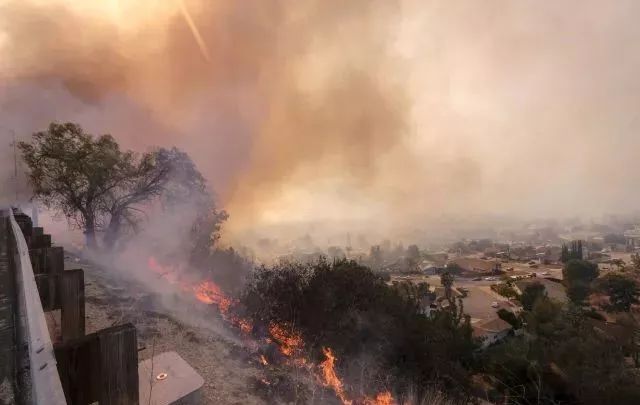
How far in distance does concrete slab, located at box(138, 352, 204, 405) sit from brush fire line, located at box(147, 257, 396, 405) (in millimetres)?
2918

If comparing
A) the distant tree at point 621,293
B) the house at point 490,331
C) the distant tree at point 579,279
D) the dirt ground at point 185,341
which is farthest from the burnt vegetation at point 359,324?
the distant tree at point 579,279

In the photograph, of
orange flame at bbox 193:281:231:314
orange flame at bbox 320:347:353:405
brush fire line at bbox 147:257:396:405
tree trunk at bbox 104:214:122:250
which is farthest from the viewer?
tree trunk at bbox 104:214:122:250

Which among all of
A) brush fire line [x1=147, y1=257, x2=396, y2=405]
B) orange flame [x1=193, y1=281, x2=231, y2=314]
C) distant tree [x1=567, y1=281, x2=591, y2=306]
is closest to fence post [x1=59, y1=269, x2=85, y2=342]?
brush fire line [x1=147, y1=257, x2=396, y2=405]

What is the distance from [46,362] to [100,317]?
326 inches

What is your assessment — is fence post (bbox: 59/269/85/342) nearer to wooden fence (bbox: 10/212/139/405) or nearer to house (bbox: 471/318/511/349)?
wooden fence (bbox: 10/212/139/405)

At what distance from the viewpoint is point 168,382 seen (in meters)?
4.91

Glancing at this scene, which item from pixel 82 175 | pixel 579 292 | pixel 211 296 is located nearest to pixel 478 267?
pixel 579 292

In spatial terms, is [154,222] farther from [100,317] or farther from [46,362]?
[46,362]

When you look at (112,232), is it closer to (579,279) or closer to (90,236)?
(90,236)

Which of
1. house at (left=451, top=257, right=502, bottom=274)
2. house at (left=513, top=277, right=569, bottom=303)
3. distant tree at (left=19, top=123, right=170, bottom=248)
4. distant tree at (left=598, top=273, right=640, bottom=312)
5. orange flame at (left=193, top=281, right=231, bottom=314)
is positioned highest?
distant tree at (left=19, top=123, right=170, bottom=248)

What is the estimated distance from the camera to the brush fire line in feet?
31.7

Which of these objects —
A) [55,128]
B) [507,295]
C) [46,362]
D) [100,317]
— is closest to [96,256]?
[55,128]

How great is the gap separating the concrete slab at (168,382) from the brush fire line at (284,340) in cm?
292

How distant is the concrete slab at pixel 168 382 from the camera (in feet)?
14.6
